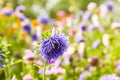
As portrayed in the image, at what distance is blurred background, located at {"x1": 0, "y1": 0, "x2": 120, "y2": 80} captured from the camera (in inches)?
106

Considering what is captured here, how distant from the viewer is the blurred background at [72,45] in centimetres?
269

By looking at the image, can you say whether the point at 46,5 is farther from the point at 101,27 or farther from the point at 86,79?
the point at 86,79

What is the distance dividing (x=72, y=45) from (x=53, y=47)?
166cm

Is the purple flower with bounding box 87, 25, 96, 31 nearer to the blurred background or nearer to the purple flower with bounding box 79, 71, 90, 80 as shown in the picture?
the blurred background

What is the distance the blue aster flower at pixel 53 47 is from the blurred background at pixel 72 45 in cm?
3

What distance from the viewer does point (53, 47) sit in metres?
1.59

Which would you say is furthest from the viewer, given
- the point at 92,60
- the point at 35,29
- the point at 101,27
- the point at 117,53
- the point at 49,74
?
the point at 35,29

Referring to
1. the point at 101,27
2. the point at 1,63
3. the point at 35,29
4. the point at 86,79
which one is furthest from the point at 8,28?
the point at 1,63

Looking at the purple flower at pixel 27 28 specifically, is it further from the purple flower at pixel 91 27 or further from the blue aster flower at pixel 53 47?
the blue aster flower at pixel 53 47

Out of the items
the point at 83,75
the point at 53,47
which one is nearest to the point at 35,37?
the point at 83,75

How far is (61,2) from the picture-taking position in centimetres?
596

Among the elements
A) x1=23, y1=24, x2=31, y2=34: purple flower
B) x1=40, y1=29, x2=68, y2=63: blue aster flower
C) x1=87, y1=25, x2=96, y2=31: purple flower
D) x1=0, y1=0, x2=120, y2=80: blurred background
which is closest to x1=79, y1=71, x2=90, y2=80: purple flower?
x1=0, y1=0, x2=120, y2=80: blurred background

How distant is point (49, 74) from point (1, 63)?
3.14ft

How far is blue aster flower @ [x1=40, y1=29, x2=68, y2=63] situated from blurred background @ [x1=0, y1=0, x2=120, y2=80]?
30 millimetres
